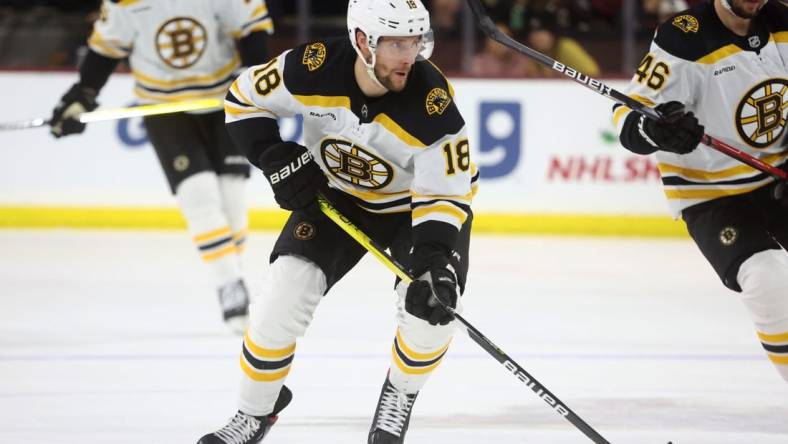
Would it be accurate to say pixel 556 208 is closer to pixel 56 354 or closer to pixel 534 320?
pixel 534 320

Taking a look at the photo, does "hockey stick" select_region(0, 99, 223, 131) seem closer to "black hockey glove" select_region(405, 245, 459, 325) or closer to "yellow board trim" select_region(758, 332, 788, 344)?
"black hockey glove" select_region(405, 245, 459, 325)

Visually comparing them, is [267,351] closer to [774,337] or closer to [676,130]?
[676,130]

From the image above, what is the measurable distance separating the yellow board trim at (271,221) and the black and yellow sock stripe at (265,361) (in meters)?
4.21

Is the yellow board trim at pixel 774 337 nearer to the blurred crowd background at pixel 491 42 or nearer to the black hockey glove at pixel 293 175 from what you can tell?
the black hockey glove at pixel 293 175

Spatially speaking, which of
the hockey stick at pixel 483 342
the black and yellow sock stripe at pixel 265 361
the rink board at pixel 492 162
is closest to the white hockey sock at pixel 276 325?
the black and yellow sock stripe at pixel 265 361

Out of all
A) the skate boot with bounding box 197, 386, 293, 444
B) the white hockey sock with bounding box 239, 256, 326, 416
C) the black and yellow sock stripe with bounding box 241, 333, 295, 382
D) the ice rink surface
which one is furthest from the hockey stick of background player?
the skate boot with bounding box 197, 386, 293, 444

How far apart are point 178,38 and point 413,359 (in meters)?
2.29

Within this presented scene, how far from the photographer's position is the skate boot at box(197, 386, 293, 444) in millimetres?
3283

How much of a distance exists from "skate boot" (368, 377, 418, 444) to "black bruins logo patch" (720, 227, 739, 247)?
34.5 inches

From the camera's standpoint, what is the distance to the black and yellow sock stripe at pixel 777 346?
3.34m

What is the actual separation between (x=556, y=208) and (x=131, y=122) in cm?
240

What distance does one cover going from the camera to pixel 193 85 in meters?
5.21

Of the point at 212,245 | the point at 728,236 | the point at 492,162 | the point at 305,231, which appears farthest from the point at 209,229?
the point at 492,162

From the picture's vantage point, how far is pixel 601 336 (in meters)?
5.09
